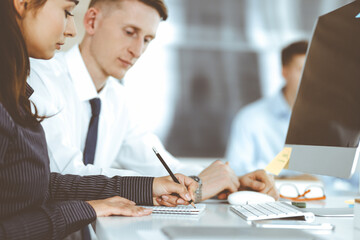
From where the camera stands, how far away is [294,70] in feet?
9.95

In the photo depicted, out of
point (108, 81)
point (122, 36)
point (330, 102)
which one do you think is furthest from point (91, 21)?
point (330, 102)

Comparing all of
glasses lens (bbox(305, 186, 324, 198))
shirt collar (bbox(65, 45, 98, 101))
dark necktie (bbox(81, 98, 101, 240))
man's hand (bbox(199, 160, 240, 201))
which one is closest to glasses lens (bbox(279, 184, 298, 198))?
glasses lens (bbox(305, 186, 324, 198))

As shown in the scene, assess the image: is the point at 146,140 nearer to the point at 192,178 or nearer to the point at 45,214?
the point at 192,178

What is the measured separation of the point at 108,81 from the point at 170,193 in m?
1.06

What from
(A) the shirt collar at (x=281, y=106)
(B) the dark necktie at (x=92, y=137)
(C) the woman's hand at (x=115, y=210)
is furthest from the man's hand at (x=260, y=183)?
(A) the shirt collar at (x=281, y=106)

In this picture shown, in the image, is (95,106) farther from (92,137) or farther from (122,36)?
(122,36)

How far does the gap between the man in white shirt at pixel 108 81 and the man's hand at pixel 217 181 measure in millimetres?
246

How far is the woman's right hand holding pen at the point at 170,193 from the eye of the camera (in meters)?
1.04

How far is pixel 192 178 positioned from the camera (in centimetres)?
118

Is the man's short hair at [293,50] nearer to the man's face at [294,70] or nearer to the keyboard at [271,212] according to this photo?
the man's face at [294,70]

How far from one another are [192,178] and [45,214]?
477 millimetres

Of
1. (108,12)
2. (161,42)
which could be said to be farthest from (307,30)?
(108,12)

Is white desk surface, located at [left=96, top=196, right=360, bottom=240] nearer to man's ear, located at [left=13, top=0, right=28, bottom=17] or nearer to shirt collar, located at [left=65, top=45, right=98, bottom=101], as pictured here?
man's ear, located at [left=13, top=0, right=28, bottom=17]

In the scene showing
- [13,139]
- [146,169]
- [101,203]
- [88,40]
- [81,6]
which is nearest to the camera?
[13,139]
